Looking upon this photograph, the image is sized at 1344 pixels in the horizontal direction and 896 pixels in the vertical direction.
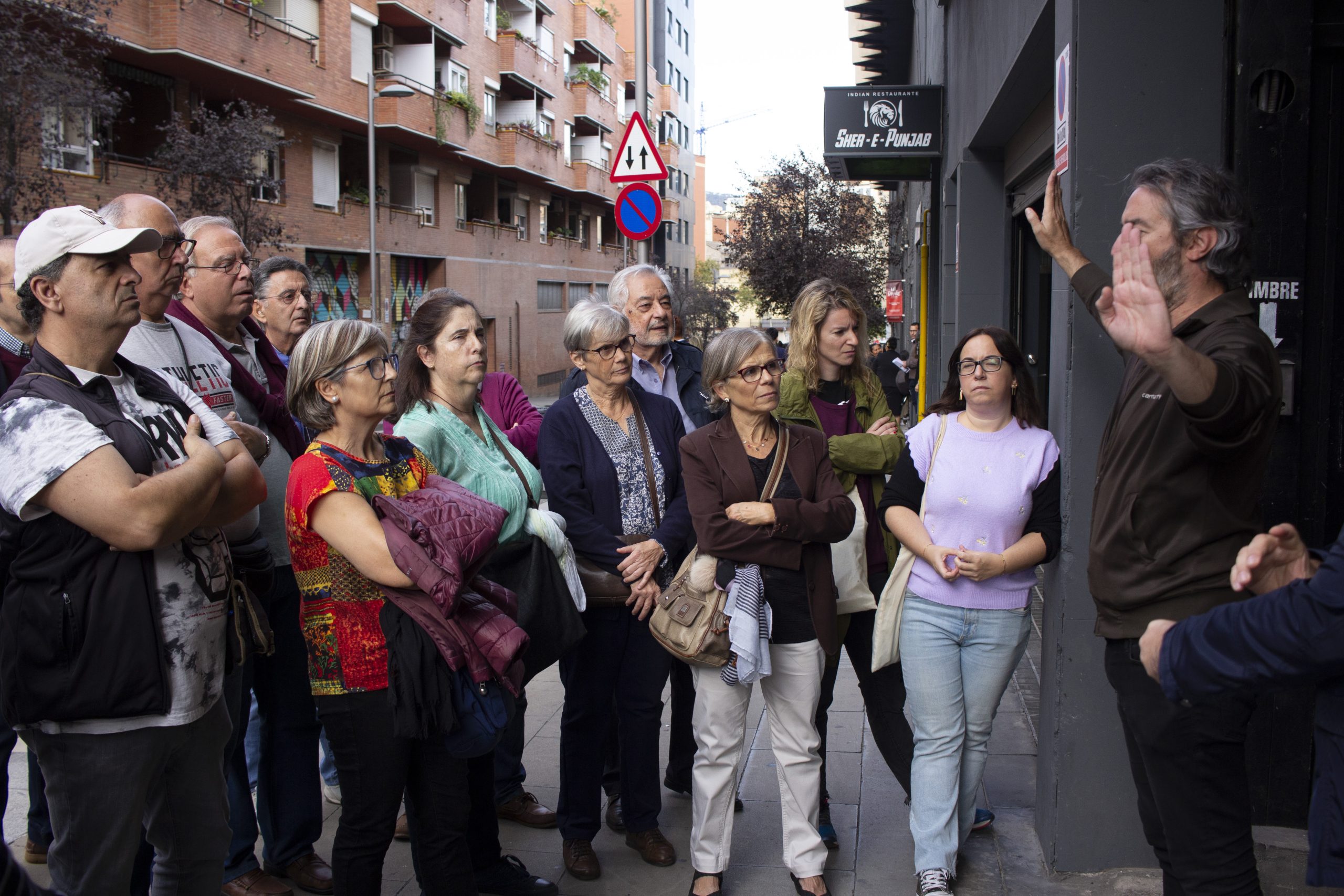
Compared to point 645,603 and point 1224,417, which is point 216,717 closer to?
point 645,603

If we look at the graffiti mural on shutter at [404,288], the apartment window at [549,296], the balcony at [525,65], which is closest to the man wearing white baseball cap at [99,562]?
the graffiti mural on shutter at [404,288]

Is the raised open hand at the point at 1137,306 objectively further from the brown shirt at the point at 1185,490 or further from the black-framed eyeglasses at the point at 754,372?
the black-framed eyeglasses at the point at 754,372

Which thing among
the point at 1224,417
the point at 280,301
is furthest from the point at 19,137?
the point at 1224,417

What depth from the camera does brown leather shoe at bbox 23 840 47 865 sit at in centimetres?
421

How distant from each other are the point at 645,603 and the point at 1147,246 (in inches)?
87.0

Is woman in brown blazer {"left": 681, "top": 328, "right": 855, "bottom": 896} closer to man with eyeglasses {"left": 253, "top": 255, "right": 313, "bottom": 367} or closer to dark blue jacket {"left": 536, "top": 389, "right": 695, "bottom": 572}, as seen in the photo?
dark blue jacket {"left": 536, "top": 389, "right": 695, "bottom": 572}

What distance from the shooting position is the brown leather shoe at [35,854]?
166 inches

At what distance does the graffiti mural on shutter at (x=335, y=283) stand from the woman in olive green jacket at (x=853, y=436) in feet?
81.5

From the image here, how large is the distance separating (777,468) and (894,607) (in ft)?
2.26

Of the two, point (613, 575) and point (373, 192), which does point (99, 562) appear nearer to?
point (613, 575)

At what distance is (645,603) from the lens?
4.16 metres

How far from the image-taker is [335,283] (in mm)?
29641

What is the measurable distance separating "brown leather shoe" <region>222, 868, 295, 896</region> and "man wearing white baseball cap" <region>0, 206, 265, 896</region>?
115cm

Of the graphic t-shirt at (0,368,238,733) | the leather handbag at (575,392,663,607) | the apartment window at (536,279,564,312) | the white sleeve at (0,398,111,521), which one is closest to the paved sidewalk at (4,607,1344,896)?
the leather handbag at (575,392,663,607)
